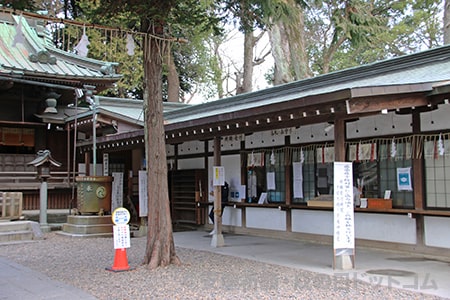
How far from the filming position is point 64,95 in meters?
18.2

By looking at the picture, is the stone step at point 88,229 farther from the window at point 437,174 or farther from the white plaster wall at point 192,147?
the window at point 437,174

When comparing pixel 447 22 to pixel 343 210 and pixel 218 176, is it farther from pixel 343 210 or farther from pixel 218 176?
pixel 343 210

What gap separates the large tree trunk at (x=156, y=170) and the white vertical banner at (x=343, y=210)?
3.06 m

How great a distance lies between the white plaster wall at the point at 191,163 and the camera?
51.8ft

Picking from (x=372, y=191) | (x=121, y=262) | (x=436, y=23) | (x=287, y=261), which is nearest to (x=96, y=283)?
(x=121, y=262)

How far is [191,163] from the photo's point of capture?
53.4 feet

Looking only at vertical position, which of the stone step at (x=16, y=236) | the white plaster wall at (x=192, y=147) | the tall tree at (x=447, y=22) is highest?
the tall tree at (x=447, y=22)

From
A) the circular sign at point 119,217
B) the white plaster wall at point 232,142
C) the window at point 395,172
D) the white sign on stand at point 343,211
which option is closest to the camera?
the white sign on stand at point 343,211

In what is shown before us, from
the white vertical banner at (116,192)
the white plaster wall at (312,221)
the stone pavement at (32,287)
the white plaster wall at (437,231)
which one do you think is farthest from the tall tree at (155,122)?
the white vertical banner at (116,192)

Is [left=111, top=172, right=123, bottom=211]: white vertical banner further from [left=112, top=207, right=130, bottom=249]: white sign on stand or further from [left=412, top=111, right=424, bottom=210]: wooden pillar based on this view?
[left=412, top=111, right=424, bottom=210]: wooden pillar

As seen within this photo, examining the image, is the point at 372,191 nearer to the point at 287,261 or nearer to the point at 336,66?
the point at 287,261

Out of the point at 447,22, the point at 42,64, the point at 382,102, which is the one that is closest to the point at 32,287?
the point at 382,102

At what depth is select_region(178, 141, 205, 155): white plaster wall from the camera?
51.6 ft

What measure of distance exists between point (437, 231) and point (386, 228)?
3.77 feet
